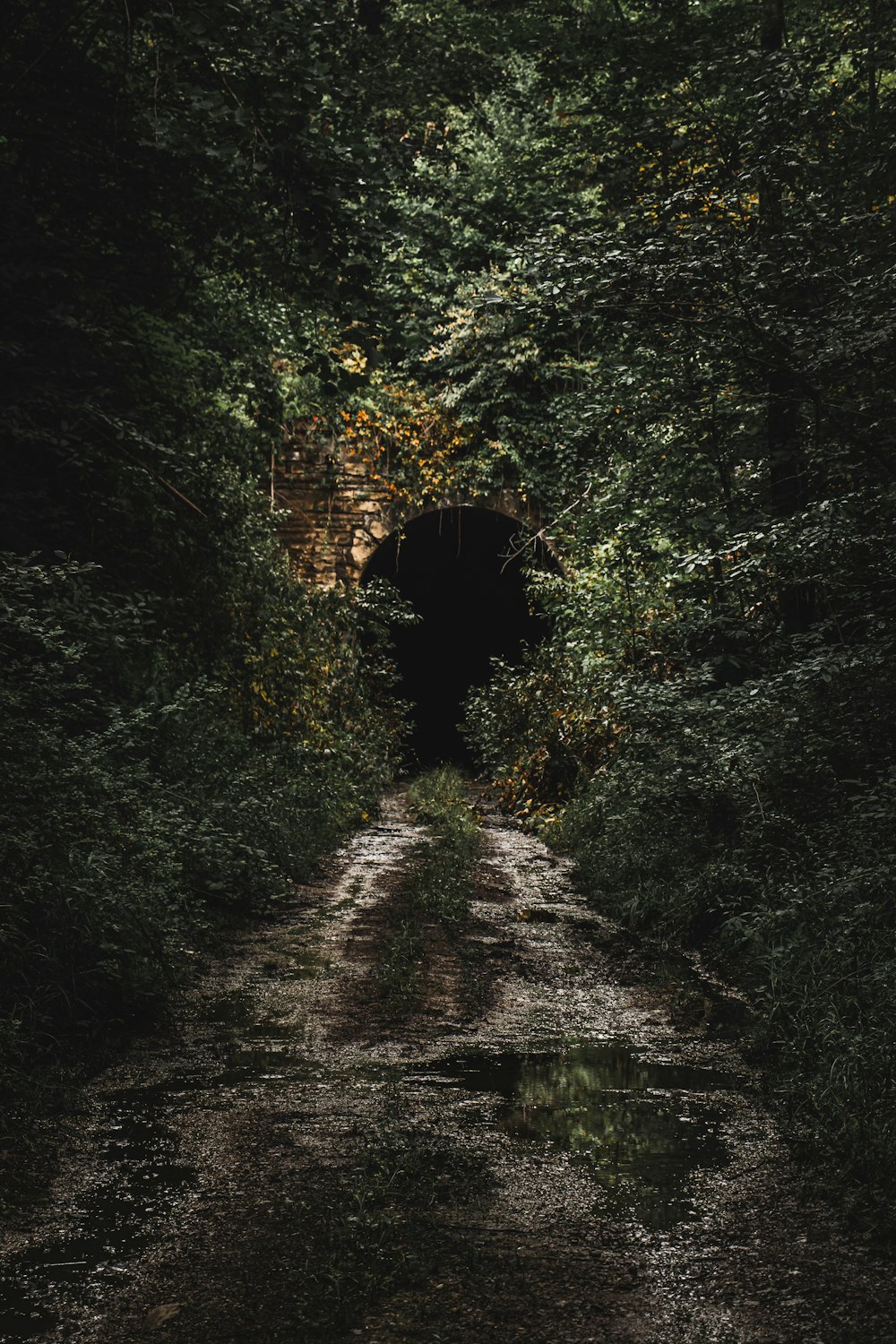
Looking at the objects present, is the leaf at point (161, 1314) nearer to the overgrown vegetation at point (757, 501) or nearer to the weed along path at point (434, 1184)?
the weed along path at point (434, 1184)

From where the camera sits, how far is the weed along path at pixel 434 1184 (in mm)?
2482

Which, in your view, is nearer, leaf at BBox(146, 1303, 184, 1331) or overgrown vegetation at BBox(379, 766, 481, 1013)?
leaf at BBox(146, 1303, 184, 1331)

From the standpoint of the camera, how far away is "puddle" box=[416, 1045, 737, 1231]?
10.6 ft

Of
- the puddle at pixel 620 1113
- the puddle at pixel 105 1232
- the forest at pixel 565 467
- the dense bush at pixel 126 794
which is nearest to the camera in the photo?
the puddle at pixel 105 1232

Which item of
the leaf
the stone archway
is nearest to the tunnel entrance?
the stone archway

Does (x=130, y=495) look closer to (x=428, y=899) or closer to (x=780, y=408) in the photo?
(x=428, y=899)

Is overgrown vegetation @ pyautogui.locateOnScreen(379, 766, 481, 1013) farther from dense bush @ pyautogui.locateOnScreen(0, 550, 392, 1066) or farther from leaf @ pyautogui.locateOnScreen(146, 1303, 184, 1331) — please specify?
leaf @ pyautogui.locateOnScreen(146, 1303, 184, 1331)

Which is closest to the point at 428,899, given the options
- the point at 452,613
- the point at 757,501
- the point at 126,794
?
the point at 126,794

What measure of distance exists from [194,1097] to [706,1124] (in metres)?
1.75

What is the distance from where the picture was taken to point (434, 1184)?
10.3 feet

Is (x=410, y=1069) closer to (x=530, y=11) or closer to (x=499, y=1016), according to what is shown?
(x=499, y=1016)

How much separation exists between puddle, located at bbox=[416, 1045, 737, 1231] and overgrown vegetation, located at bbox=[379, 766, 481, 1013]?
3.10 feet

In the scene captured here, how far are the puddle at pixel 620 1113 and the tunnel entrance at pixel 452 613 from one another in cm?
1249

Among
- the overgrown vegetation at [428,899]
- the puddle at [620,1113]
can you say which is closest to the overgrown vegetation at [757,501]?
the puddle at [620,1113]
